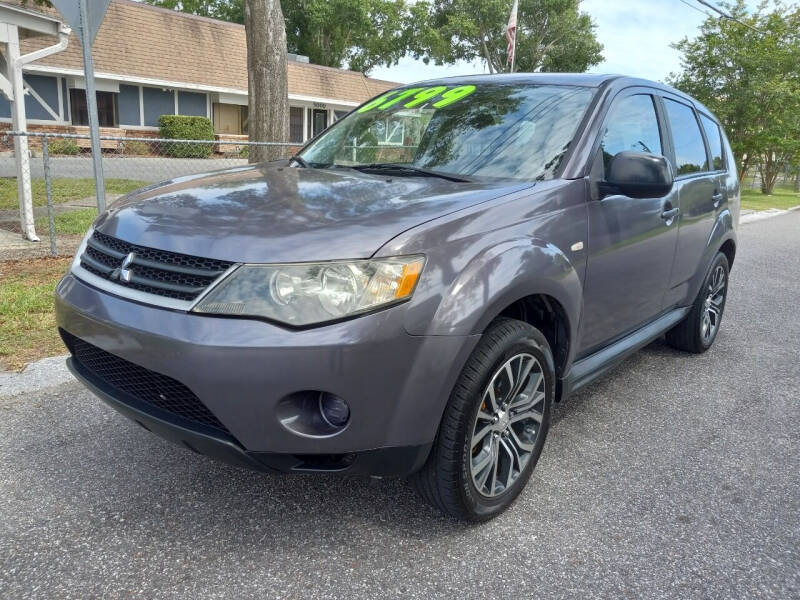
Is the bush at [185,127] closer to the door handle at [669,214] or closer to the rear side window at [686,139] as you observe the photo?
the rear side window at [686,139]

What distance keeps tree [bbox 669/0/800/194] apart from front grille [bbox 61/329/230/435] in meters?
28.2

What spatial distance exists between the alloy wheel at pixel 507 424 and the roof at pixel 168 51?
85.1 ft

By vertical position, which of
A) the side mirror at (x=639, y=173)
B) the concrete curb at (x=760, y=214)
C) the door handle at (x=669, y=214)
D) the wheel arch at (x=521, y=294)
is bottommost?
the concrete curb at (x=760, y=214)

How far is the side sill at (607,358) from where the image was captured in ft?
9.87

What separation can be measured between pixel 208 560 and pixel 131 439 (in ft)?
3.67

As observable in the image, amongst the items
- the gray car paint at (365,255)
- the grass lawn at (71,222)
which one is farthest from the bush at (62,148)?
the gray car paint at (365,255)

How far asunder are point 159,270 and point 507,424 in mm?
1431

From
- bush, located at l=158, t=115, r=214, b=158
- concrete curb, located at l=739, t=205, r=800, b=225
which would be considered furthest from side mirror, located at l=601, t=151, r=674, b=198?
bush, located at l=158, t=115, r=214, b=158

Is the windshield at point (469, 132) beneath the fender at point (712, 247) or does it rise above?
above

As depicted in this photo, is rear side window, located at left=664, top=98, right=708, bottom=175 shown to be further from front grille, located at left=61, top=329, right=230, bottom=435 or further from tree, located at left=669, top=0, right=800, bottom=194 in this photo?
tree, located at left=669, top=0, right=800, bottom=194

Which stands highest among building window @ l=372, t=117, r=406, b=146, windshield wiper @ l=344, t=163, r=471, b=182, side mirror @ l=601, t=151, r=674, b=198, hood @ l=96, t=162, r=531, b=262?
building window @ l=372, t=117, r=406, b=146

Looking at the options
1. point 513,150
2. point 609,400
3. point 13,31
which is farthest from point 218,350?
point 13,31

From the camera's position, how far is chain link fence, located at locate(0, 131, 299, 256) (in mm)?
7910

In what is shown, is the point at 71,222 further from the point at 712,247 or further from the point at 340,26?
the point at 340,26
